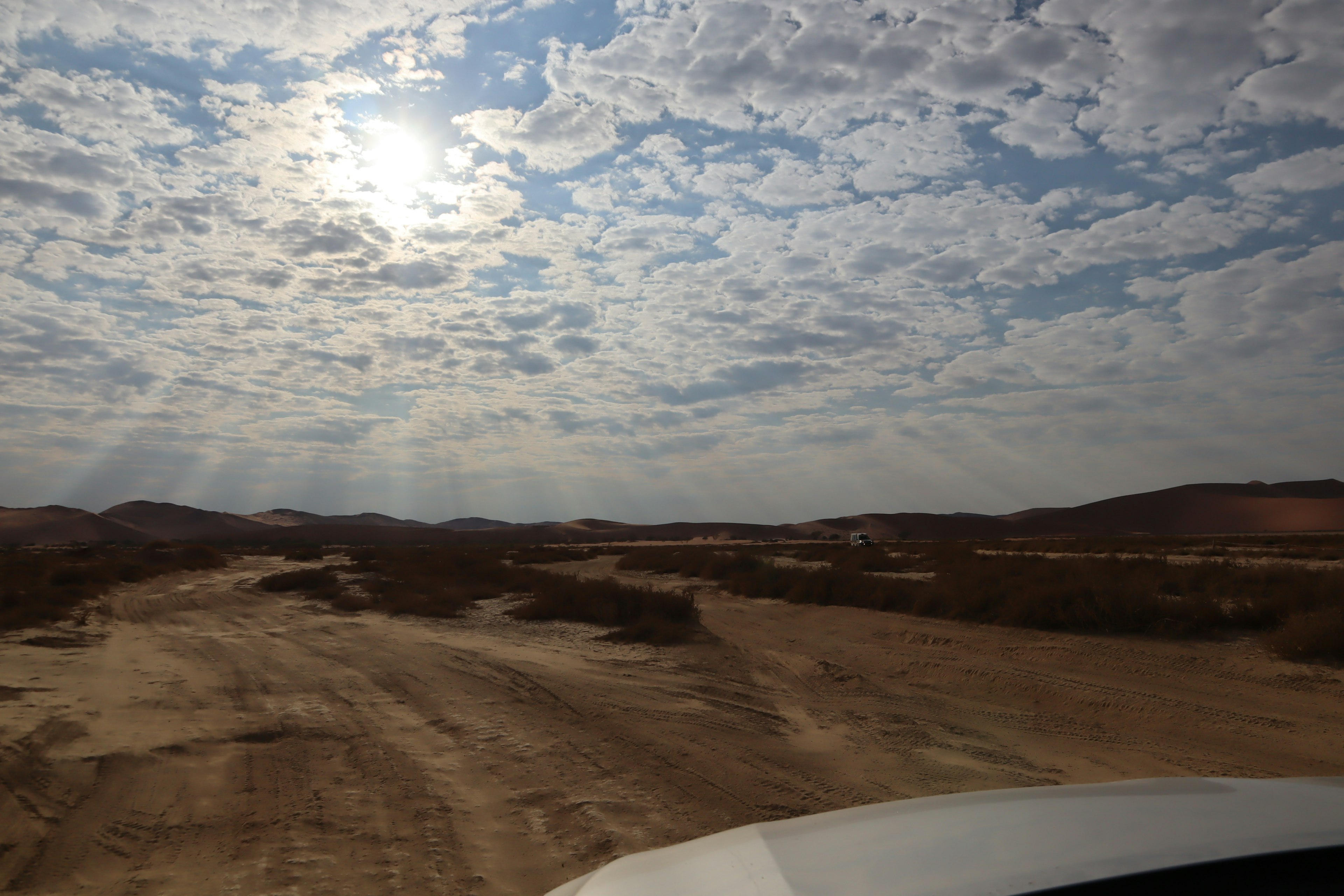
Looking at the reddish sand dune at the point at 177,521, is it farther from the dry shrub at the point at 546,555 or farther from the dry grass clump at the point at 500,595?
the dry grass clump at the point at 500,595

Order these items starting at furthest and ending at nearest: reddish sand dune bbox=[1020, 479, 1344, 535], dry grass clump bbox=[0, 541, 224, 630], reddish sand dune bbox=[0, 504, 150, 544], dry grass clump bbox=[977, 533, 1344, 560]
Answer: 1. reddish sand dune bbox=[0, 504, 150, 544]
2. reddish sand dune bbox=[1020, 479, 1344, 535]
3. dry grass clump bbox=[977, 533, 1344, 560]
4. dry grass clump bbox=[0, 541, 224, 630]

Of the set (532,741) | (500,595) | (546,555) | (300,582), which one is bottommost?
(532,741)

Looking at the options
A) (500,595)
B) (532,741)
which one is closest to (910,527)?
(500,595)

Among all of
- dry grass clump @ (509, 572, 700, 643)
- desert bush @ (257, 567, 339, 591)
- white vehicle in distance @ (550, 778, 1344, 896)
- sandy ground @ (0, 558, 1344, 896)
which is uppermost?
white vehicle in distance @ (550, 778, 1344, 896)

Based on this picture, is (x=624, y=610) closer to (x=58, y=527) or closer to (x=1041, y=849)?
(x=1041, y=849)

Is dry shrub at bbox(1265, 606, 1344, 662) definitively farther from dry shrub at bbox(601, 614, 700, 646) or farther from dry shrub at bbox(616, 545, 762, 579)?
dry shrub at bbox(616, 545, 762, 579)

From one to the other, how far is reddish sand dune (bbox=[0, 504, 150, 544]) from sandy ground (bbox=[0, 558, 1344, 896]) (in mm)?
114237

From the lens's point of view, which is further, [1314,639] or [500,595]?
[500,595]

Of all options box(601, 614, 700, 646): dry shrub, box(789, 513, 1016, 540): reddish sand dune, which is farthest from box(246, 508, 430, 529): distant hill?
box(601, 614, 700, 646): dry shrub

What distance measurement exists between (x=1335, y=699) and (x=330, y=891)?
9.69 metres

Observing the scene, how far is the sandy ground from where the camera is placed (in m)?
4.75

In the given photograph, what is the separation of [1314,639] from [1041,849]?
9472mm

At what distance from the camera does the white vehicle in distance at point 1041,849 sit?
1948 millimetres

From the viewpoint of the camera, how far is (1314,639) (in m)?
8.73
